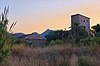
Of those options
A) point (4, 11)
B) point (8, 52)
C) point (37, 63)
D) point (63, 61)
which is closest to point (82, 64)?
point (63, 61)

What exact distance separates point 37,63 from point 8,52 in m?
0.99

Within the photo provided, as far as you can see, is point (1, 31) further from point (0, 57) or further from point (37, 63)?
point (37, 63)

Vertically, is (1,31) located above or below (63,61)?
above

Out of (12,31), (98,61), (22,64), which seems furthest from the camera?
(98,61)

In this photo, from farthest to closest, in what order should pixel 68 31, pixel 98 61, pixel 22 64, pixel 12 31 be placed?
pixel 68 31, pixel 98 61, pixel 12 31, pixel 22 64

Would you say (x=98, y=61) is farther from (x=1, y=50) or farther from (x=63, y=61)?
(x=1, y=50)

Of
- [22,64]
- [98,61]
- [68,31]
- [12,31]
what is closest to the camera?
[22,64]

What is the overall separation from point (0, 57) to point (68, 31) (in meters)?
3.28

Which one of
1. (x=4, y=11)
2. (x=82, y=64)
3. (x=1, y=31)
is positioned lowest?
(x=82, y=64)

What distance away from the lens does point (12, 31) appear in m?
8.88

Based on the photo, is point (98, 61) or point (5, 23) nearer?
point (5, 23)

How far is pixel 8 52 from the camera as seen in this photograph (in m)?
8.65

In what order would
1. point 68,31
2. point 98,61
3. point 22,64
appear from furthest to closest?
point 68,31 < point 98,61 < point 22,64

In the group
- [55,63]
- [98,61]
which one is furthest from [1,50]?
[98,61]
